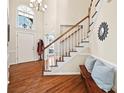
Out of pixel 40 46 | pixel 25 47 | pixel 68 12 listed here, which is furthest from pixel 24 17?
pixel 68 12

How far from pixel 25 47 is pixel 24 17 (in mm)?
1940

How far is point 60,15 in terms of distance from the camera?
955cm

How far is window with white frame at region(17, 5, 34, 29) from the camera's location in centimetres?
965

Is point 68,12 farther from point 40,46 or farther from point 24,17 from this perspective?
point 40,46

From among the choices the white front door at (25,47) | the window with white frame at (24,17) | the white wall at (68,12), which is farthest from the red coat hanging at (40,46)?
the white wall at (68,12)

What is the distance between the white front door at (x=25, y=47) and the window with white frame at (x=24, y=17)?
0.59m

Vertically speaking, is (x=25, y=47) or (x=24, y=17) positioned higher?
(x=24, y=17)

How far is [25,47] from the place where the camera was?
10.0 metres

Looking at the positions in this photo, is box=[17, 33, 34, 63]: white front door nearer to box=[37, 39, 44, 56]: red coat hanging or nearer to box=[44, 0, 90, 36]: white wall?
box=[37, 39, 44, 56]: red coat hanging

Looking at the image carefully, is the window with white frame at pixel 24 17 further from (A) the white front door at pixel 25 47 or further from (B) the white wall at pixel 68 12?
(B) the white wall at pixel 68 12

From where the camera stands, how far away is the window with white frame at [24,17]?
31.7 ft

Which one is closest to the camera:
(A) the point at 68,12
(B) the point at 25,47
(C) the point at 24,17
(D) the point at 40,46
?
(A) the point at 68,12

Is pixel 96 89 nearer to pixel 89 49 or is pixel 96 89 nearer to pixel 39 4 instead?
pixel 89 49
